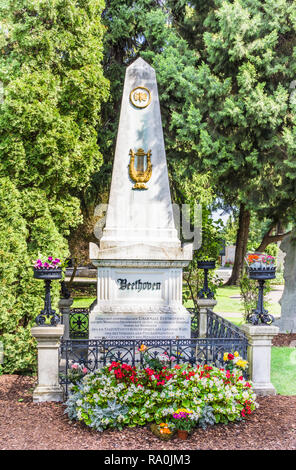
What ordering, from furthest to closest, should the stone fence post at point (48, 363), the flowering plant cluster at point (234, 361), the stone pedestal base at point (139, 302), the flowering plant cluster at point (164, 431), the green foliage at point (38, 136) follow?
1. the green foliage at point (38, 136)
2. the stone pedestal base at point (139, 302)
3. the stone fence post at point (48, 363)
4. the flowering plant cluster at point (234, 361)
5. the flowering plant cluster at point (164, 431)

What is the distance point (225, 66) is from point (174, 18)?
3.75 m

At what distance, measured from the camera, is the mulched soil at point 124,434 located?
15.3 ft

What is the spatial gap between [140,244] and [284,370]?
3.76 m

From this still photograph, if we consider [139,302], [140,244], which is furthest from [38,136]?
[139,302]

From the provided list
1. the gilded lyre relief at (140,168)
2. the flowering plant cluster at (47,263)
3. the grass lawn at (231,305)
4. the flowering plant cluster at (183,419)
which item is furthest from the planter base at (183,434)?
the grass lawn at (231,305)

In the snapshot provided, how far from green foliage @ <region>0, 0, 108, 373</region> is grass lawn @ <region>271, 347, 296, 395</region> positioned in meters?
4.47

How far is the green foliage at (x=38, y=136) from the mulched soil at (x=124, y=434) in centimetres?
231

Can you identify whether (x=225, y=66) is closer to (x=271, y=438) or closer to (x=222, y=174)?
(x=222, y=174)

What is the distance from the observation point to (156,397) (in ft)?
17.0

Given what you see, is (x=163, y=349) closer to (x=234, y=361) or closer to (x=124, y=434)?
(x=234, y=361)

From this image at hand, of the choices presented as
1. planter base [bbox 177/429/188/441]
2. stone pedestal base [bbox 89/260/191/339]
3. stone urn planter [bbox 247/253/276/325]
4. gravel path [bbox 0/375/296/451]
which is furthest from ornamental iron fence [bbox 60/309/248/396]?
planter base [bbox 177/429/188/441]

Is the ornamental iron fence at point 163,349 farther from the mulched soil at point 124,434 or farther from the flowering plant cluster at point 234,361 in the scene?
the mulched soil at point 124,434

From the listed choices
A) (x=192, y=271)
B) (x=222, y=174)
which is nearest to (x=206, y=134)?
(x=222, y=174)
